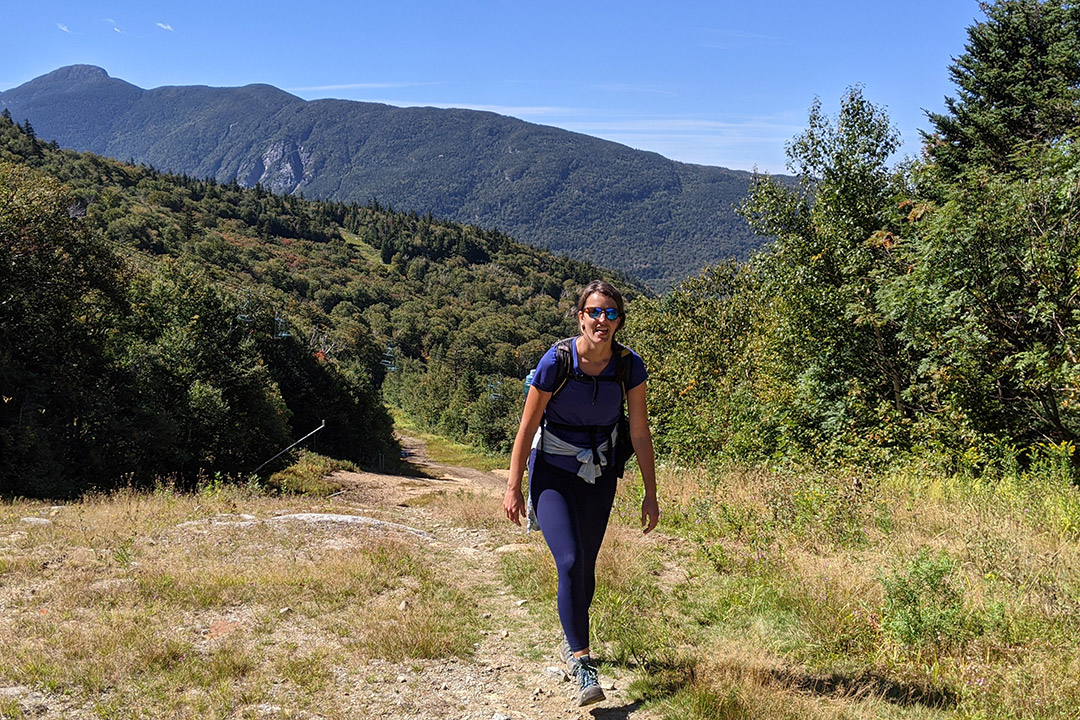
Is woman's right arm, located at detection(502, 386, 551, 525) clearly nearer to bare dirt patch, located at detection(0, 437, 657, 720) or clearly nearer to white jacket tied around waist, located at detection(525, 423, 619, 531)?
white jacket tied around waist, located at detection(525, 423, 619, 531)

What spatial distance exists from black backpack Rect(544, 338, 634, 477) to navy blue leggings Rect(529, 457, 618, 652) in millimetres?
142

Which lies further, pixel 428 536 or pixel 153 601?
pixel 428 536

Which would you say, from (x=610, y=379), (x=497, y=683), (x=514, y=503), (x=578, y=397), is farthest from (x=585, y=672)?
(x=610, y=379)

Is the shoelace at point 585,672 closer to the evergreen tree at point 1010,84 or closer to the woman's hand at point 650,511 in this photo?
the woman's hand at point 650,511

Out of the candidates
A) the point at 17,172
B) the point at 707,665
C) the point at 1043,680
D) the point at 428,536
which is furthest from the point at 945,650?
the point at 17,172

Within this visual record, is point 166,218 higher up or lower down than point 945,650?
higher up

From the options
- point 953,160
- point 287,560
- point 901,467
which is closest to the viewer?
point 287,560

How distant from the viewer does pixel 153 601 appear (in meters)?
4.91

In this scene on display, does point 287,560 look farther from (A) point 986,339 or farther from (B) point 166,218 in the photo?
(B) point 166,218

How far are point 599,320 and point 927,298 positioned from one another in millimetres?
7045

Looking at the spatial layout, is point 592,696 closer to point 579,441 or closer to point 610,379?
point 579,441

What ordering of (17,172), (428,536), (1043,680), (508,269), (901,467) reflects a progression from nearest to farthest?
1. (1043,680)
2. (428,536)
3. (901,467)
4. (17,172)
5. (508,269)

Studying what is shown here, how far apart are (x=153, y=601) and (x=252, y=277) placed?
329 feet

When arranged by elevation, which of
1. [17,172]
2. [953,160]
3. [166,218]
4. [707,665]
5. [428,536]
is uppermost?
[166,218]
